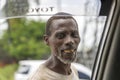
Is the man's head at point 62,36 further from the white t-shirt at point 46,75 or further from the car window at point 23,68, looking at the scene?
the car window at point 23,68

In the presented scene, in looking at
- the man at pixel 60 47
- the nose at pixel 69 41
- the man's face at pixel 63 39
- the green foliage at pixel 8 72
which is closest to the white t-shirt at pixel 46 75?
the man at pixel 60 47

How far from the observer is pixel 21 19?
217 cm

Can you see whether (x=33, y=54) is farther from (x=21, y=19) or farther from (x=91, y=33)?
(x=21, y=19)

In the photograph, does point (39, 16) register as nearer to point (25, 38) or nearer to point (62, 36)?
point (62, 36)

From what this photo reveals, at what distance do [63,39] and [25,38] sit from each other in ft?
3.43

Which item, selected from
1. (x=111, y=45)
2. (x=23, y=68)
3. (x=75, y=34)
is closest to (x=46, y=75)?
(x=75, y=34)

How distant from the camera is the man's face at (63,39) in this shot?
80.3 inches

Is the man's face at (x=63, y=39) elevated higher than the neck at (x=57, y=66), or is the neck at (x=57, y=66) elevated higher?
the man's face at (x=63, y=39)

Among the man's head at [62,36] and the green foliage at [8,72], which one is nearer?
the man's head at [62,36]

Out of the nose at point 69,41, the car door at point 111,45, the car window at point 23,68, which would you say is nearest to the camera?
the nose at point 69,41

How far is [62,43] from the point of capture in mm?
2033

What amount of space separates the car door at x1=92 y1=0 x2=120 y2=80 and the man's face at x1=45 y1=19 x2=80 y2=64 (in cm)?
30

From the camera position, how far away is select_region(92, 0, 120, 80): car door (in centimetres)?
226

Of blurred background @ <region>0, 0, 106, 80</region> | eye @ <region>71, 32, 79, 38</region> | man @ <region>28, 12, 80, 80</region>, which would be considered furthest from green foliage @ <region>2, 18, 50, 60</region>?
eye @ <region>71, 32, 79, 38</region>
